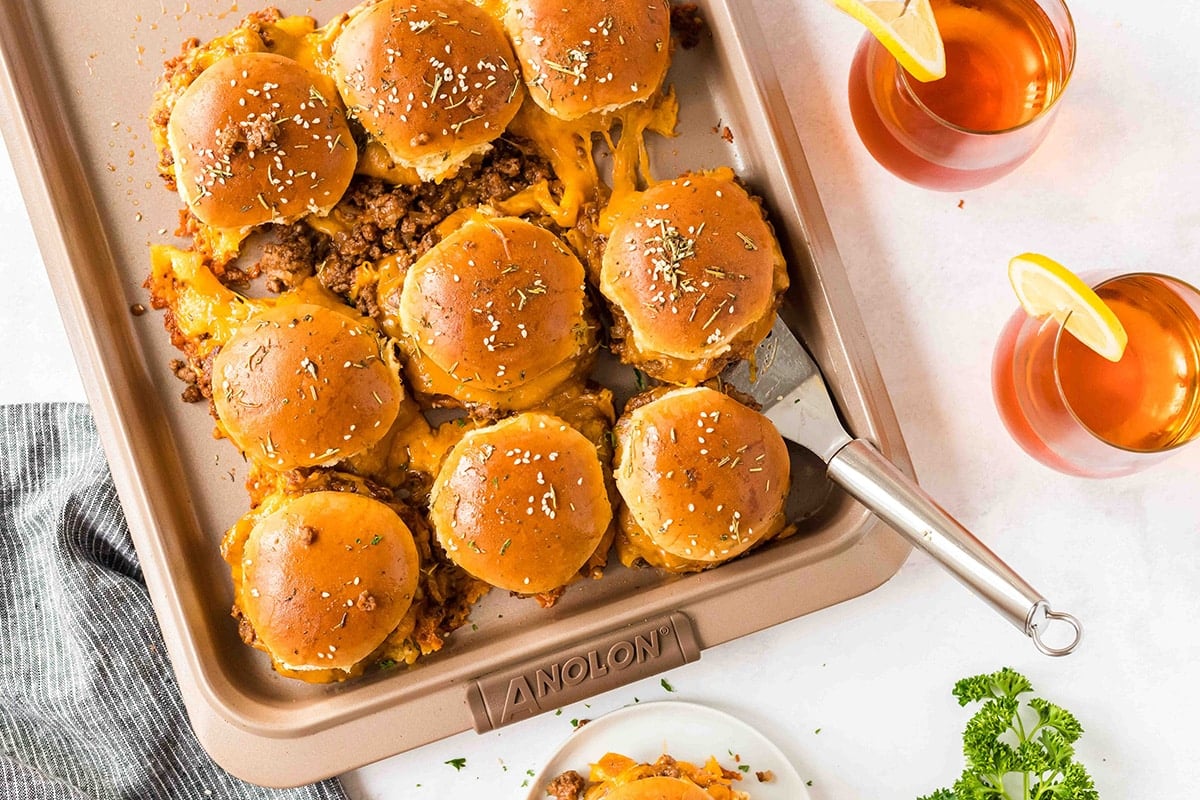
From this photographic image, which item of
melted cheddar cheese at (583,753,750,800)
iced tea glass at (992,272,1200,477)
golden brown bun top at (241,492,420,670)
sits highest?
iced tea glass at (992,272,1200,477)

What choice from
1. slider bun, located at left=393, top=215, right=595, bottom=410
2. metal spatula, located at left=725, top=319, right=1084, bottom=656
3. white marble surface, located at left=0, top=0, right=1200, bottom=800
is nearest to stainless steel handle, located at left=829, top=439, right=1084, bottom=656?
metal spatula, located at left=725, top=319, right=1084, bottom=656

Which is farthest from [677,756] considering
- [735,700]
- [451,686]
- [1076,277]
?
[1076,277]

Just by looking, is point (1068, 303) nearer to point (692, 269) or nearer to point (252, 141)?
point (692, 269)

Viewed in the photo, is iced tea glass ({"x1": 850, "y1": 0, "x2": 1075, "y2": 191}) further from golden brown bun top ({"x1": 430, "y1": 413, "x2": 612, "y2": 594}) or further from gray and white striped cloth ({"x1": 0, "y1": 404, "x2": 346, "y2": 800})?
gray and white striped cloth ({"x1": 0, "y1": 404, "x2": 346, "y2": 800})

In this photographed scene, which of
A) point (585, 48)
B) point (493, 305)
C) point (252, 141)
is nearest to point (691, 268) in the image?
point (493, 305)

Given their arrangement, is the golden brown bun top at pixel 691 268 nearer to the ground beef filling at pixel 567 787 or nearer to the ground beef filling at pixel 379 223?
the ground beef filling at pixel 379 223

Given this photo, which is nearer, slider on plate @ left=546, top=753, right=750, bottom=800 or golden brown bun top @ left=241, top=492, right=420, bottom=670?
golden brown bun top @ left=241, top=492, right=420, bottom=670
